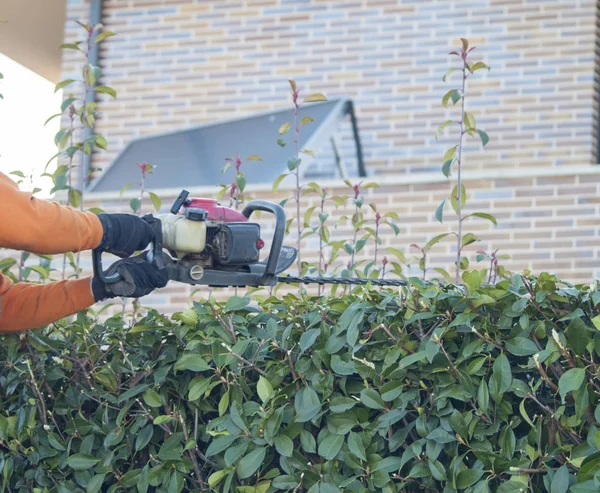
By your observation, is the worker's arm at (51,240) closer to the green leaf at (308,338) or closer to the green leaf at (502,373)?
the green leaf at (308,338)

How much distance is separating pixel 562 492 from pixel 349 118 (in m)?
5.53

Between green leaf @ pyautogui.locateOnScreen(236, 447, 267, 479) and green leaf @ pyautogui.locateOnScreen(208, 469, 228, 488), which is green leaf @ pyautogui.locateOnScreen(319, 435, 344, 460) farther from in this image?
green leaf @ pyautogui.locateOnScreen(208, 469, 228, 488)

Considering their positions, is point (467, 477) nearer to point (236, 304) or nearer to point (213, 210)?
point (236, 304)

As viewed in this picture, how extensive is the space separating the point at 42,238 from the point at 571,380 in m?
1.46

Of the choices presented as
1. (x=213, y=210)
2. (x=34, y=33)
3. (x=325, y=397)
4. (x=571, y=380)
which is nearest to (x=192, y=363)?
(x=325, y=397)

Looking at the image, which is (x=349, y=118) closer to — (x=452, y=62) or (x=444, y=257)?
(x=452, y=62)

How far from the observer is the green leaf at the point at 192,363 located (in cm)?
252

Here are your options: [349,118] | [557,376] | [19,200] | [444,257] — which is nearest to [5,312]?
[19,200]

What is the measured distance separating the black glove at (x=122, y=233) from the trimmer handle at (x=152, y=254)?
0.14 feet

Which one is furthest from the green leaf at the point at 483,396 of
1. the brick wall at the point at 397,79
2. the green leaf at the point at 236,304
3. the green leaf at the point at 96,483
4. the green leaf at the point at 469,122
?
the brick wall at the point at 397,79

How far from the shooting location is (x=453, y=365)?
2.32m

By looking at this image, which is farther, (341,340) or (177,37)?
(177,37)

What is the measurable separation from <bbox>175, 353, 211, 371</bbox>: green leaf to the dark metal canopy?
14.1 ft

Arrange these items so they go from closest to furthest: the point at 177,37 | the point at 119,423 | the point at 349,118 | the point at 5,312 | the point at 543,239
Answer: the point at 119,423 → the point at 5,312 → the point at 543,239 → the point at 349,118 → the point at 177,37
